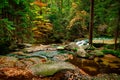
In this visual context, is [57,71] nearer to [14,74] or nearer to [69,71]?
[69,71]

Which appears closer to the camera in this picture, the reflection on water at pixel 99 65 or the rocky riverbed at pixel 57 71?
the rocky riverbed at pixel 57 71

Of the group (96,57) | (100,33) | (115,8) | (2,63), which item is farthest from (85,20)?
(2,63)

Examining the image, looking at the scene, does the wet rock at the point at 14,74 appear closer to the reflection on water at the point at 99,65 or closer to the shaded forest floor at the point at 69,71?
the shaded forest floor at the point at 69,71

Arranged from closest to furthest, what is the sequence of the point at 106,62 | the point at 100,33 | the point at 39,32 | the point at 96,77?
the point at 96,77, the point at 106,62, the point at 39,32, the point at 100,33

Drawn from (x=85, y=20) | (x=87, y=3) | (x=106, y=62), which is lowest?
(x=106, y=62)

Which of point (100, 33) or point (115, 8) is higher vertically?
point (115, 8)

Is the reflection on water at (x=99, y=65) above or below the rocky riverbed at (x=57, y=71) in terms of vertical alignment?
below

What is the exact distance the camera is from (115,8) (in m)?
15.5

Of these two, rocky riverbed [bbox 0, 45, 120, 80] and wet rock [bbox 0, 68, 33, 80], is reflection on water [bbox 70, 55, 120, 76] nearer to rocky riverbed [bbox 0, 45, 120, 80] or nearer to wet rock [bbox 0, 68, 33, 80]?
rocky riverbed [bbox 0, 45, 120, 80]

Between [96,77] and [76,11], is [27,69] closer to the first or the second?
[96,77]

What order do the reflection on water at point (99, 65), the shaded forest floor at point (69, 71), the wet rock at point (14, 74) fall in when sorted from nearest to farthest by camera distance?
the wet rock at point (14, 74)
the shaded forest floor at point (69, 71)
the reflection on water at point (99, 65)

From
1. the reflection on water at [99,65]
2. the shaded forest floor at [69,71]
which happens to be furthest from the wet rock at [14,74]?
the reflection on water at [99,65]

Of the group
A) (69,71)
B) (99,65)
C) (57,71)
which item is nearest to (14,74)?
(57,71)

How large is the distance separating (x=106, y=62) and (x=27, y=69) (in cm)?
572
